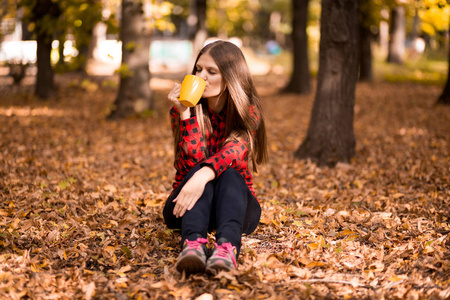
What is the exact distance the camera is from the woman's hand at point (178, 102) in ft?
10.1

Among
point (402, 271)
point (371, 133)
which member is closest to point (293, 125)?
point (371, 133)

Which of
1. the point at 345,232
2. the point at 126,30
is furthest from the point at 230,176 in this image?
the point at 126,30

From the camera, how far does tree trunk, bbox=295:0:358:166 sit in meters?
5.94

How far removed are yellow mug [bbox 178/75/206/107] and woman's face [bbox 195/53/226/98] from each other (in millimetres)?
156

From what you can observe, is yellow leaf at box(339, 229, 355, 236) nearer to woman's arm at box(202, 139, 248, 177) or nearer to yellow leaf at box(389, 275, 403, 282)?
yellow leaf at box(389, 275, 403, 282)

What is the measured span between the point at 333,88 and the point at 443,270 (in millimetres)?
3594

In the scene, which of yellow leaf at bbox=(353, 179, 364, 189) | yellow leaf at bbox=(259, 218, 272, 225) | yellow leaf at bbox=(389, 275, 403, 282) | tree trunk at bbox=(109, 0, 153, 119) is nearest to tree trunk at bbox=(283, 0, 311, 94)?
tree trunk at bbox=(109, 0, 153, 119)

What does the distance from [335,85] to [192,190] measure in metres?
3.79

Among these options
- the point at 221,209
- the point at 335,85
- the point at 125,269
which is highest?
the point at 335,85

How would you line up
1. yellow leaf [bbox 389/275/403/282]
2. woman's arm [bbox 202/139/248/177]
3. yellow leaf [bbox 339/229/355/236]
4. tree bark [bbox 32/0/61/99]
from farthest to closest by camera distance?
tree bark [bbox 32/0/61/99] → yellow leaf [bbox 339/229/355/236] → woman's arm [bbox 202/139/248/177] → yellow leaf [bbox 389/275/403/282]

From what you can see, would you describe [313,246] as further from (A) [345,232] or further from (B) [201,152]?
(B) [201,152]

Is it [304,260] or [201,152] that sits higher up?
[201,152]

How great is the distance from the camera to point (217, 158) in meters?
2.97

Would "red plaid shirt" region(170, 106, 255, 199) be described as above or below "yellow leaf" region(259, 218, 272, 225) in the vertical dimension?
above
